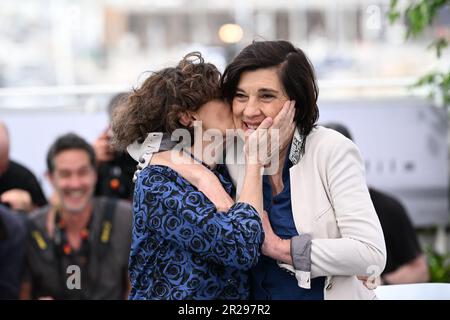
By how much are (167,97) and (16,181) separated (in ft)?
9.30

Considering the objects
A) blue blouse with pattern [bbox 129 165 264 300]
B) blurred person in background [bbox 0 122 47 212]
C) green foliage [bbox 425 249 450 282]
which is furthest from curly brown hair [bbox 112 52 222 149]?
green foliage [bbox 425 249 450 282]

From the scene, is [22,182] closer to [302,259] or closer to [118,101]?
[118,101]

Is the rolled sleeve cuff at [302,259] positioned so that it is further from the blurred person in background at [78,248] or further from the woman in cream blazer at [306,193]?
the blurred person in background at [78,248]

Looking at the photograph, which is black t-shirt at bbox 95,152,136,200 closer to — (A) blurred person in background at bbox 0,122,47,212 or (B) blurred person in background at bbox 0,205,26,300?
(A) blurred person in background at bbox 0,122,47,212

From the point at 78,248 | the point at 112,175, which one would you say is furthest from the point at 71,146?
the point at 78,248

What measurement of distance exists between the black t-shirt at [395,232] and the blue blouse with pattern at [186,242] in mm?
1910

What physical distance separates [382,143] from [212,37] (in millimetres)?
3656

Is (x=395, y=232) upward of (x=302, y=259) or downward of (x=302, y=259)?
downward

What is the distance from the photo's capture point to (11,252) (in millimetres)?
4227

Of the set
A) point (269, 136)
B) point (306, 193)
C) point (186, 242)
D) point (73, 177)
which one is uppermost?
point (269, 136)

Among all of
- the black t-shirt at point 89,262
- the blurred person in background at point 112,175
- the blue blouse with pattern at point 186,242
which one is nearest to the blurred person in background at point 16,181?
the blurred person in background at point 112,175

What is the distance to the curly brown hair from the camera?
256cm

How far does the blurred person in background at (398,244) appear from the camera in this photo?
4.28 meters

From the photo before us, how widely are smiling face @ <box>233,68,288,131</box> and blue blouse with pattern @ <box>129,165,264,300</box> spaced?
1.01 ft
